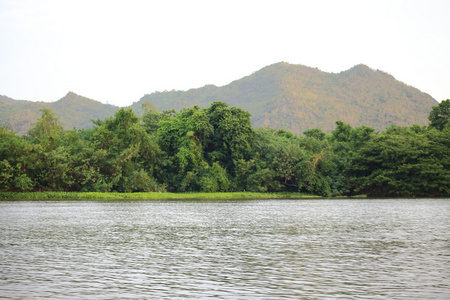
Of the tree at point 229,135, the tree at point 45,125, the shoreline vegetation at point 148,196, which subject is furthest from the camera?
the tree at point 45,125

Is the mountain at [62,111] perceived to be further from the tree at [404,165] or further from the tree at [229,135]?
the tree at [404,165]

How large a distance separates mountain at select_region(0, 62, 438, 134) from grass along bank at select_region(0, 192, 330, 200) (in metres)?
83.7

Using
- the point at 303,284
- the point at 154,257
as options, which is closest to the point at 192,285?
the point at 303,284

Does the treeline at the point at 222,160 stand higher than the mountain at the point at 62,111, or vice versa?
the mountain at the point at 62,111

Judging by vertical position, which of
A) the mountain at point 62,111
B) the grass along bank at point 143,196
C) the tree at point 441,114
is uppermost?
the mountain at point 62,111

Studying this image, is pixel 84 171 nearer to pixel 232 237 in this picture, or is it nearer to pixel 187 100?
pixel 232 237

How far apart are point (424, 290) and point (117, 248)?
10.6 meters

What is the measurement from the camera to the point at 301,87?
190375 mm

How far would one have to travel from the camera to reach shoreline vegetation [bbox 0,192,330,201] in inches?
2172

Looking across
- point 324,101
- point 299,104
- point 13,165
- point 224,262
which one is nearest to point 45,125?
point 13,165

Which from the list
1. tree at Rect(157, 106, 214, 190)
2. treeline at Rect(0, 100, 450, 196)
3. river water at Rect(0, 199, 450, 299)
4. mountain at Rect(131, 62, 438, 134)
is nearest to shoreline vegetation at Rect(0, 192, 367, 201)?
treeline at Rect(0, 100, 450, 196)

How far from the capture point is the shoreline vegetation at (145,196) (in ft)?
181

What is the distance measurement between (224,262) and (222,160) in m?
58.6

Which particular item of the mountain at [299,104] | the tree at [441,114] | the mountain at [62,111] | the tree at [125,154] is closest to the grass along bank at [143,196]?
the tree at [125,154]
